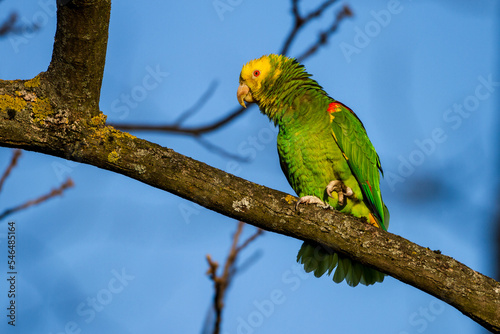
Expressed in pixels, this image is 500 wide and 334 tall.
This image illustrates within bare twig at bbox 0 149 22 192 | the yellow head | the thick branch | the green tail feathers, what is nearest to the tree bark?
the thick branch

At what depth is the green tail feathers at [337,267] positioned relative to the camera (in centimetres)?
473

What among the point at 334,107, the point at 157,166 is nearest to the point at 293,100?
the point at 334,107

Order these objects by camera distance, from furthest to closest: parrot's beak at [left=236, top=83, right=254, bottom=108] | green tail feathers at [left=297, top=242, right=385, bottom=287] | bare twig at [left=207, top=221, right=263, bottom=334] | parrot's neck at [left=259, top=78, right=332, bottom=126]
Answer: parrot's beak at [left=236, top=83, right=254, bottom=108] < parrot's neck at [left=259, top=78, right=332, bottom=126] < green tail feathers at [left=297, top=242, right=385, bottom=287] < bare twig at [left=207, top=221, right=263, bottom=334]

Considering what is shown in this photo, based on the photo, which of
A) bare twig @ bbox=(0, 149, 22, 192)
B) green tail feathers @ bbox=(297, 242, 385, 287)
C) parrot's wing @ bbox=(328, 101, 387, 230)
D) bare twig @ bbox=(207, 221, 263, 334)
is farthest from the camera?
parrot's wing @ bbox=(328, 101, 387, 230)

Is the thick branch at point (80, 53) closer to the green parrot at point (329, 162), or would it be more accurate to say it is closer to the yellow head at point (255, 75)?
the green parrot at point (329, 162)

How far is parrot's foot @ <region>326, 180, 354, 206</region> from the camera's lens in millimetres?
4805

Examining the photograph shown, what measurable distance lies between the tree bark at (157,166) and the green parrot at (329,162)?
1.18 meters

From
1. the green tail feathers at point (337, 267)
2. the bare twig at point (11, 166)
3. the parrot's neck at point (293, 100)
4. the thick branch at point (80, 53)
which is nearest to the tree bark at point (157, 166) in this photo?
the thick branch at point (80, 53)

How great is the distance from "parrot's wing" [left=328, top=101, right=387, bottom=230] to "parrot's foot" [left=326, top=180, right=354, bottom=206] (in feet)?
0.55

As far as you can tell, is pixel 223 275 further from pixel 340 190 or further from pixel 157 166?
pixel 340 190

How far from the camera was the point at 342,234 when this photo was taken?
3.55 m

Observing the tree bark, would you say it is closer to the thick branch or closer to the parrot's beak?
the thick branch

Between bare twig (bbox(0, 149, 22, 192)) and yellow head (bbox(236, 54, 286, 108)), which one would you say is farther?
yellow head (bbox(236, 54, 286, 108))

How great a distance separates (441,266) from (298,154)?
1959 mm
